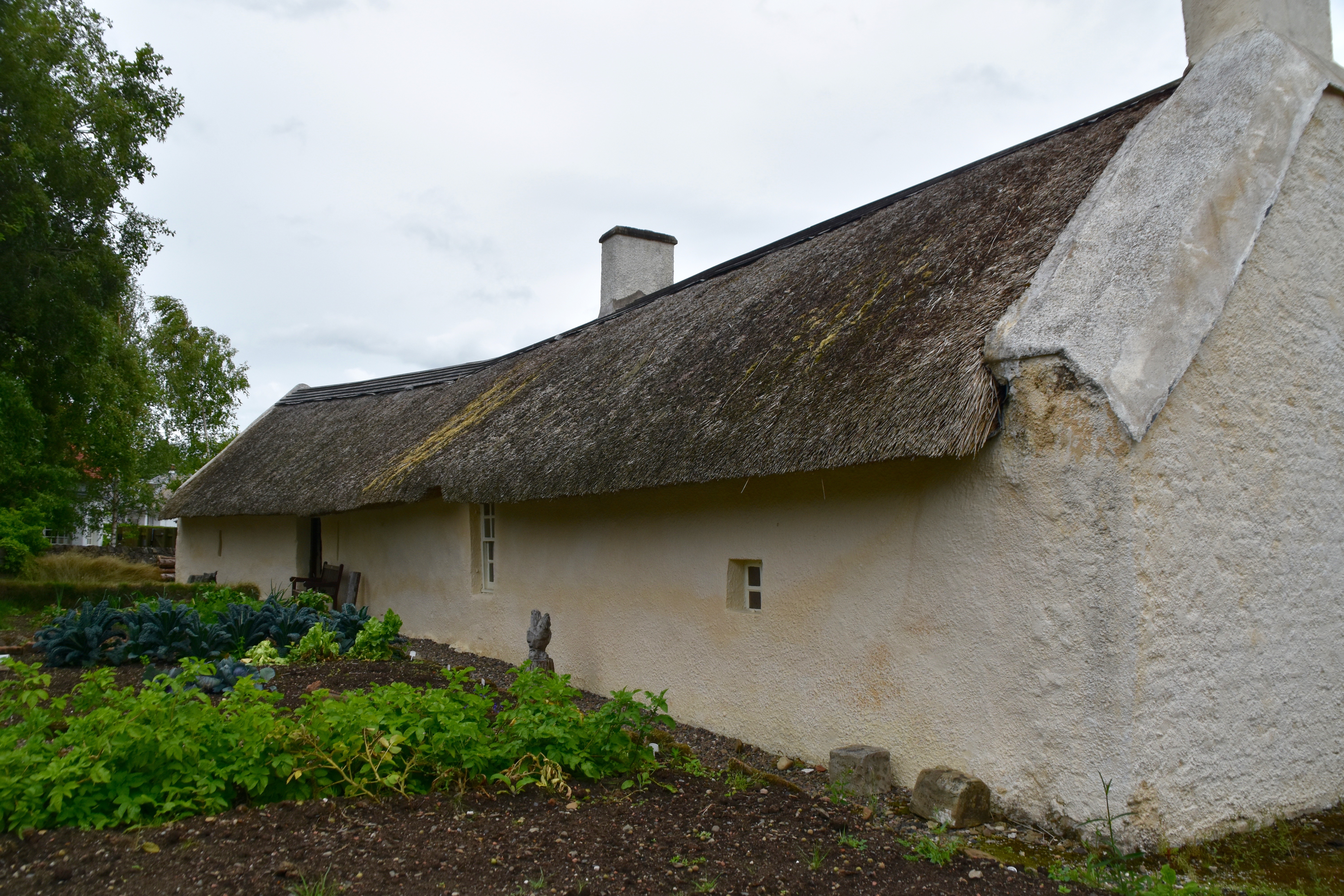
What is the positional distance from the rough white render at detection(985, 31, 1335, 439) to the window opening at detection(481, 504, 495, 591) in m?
6.82

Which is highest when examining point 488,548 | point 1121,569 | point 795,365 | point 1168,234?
point 1168,234

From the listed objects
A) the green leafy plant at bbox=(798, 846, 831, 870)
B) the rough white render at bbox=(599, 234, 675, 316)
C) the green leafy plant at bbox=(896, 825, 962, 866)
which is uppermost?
the rough white render at bbox=(599, 234, 675, 316)

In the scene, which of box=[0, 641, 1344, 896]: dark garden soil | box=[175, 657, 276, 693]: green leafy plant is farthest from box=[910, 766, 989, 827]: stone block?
box=[175, 657, 276, 693]: green leafy plant

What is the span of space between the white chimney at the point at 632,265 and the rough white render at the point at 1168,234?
8693 mm

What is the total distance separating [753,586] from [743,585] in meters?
0.08

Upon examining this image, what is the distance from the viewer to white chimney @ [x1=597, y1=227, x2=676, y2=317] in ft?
44.4

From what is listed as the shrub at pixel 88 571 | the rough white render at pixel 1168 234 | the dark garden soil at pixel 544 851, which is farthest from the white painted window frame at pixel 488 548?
the rough white render at pixel 1168 234

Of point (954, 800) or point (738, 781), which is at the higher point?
point (954, 800)

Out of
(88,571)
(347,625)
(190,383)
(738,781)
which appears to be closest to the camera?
(738,781)

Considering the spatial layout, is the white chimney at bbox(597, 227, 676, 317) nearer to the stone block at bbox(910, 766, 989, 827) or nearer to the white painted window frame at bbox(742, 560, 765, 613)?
the white painted window frame at bbox(742, 560, 765, 613)

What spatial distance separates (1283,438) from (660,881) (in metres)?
4.09

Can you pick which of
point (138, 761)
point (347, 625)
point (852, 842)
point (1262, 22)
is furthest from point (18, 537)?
point (1262, 22)

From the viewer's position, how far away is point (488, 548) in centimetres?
1042

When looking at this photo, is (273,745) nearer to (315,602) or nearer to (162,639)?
(162,639)
